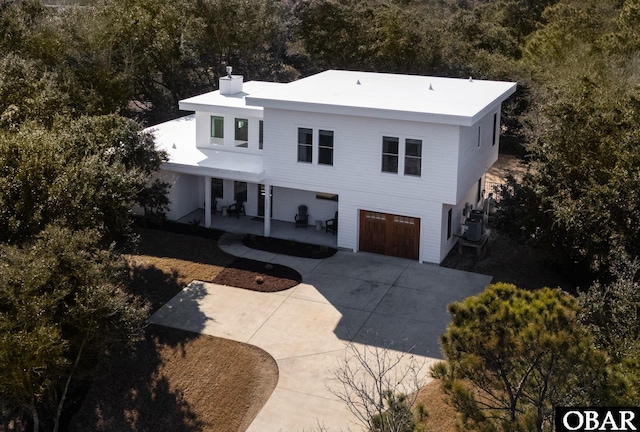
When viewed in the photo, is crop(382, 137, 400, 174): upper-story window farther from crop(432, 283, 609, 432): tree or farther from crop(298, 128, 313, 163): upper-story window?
crop(432, 283, 609, 432): tree

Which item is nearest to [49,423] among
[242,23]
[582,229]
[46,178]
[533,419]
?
[46,178]

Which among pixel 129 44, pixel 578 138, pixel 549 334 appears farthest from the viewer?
pixel 129 44

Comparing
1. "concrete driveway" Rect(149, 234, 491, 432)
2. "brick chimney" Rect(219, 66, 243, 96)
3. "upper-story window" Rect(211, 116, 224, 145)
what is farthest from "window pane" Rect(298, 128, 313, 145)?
"brick chimney" Rect(219, 66, 243, 96)

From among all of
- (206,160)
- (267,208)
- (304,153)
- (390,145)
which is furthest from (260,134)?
(390,145)

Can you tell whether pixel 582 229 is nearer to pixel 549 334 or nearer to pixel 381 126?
pixel 381 126

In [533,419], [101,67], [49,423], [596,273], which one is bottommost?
[49,423]

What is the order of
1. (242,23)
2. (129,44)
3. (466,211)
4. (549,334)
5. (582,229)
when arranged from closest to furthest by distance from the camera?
(549,334), (582,229), (466,211), (129,44), (242,23)

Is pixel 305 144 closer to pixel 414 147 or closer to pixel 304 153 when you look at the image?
pixel 304 153
